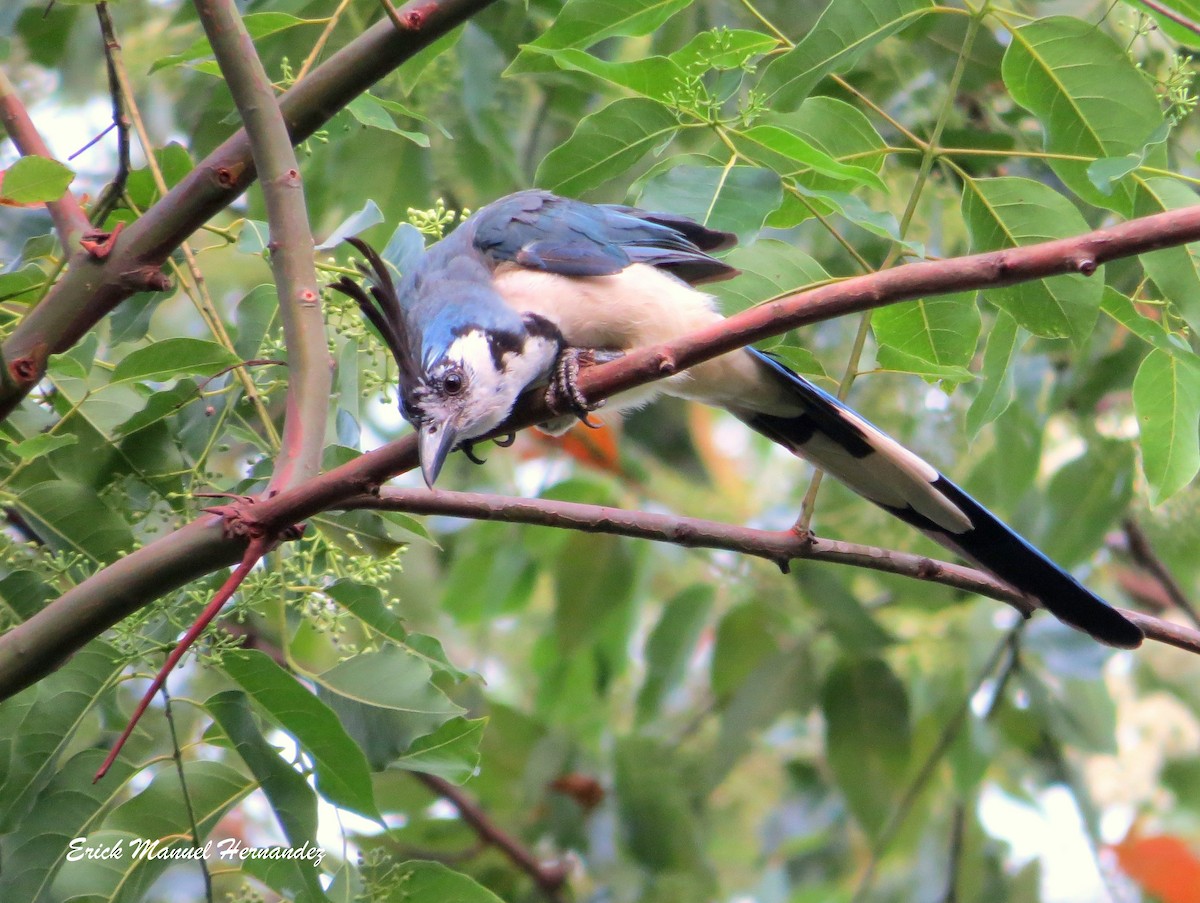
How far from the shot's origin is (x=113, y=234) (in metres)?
2.27

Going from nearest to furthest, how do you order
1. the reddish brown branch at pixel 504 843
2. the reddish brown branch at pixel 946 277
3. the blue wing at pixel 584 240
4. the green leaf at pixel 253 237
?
the reddish brown branch at pixel 946 277, the green leaf at pixel 253 237, the blue wing at pixel 584 240, the reddish brown branch at pixel 504 843

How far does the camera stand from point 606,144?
273 cm

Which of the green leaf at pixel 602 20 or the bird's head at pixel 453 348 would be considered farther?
the bird's head at pixel 453 348

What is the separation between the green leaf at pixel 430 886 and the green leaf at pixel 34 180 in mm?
1480

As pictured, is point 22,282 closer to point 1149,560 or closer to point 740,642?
point 740,642

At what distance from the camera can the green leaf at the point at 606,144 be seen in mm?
2684

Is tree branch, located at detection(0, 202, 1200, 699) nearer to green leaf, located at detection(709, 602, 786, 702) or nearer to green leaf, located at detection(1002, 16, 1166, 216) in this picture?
green leaf, located at detection(1002, 16, 1166, 216)

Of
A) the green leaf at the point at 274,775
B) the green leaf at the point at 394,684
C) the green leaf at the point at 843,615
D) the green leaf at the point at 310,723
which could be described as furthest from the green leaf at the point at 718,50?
the green leaf at the point at 843,615

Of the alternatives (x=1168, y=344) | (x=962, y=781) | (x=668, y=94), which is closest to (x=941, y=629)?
(x=962, y=781)

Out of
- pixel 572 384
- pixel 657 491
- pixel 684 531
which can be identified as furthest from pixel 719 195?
pixel 657 491

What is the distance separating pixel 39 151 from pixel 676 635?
3374 mm

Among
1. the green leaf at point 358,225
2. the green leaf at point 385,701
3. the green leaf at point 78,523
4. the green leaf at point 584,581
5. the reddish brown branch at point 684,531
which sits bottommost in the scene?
the green leaf at point 584,581

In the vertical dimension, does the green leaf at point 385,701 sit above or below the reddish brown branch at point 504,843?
above

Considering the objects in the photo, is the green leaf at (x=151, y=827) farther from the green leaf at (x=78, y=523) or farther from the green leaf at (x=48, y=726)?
the green leaf at (x=78, y=523)
